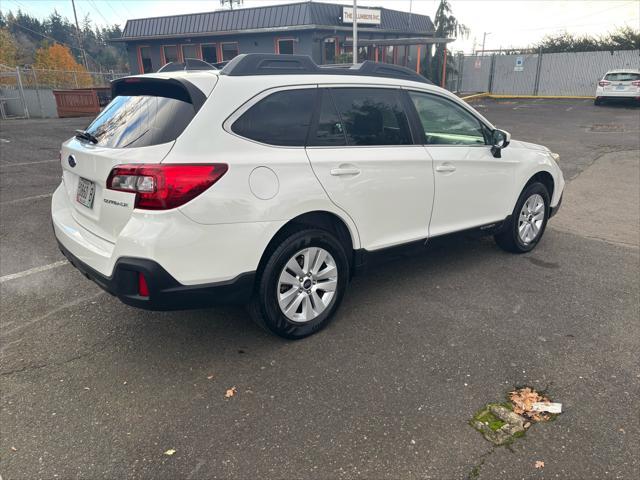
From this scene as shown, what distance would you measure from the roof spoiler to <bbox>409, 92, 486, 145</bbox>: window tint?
1.86 metres

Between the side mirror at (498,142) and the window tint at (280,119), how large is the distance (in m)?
1.98

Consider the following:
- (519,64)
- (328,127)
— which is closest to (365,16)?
(519,64)

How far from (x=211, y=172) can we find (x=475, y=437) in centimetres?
199

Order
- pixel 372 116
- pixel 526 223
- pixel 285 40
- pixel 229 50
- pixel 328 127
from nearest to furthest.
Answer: pixel 328 127
pixel 372 116
pixel 526 223
pixel 285 40
pixel 229 50

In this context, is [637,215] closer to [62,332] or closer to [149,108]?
[149,108]

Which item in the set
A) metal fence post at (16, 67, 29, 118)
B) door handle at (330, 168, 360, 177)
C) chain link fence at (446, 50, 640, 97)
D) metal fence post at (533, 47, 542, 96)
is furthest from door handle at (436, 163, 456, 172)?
metal fence post at (533, 47, 542, 96)

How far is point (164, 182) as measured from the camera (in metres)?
2.66

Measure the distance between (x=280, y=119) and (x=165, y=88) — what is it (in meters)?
0.73

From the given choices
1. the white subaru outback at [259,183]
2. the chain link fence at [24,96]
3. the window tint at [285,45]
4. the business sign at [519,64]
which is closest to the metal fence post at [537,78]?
the business sign at [519,64]

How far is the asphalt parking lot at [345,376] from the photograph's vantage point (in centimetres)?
236

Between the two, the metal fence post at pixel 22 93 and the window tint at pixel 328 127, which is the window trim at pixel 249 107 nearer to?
the window tint at pixel 328 127

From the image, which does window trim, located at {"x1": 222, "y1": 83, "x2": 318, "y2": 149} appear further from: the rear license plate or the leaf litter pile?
the leaf litter pile

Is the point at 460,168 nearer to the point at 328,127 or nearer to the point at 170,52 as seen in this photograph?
the point at 328,127

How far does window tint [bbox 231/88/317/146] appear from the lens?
301 centimetres
